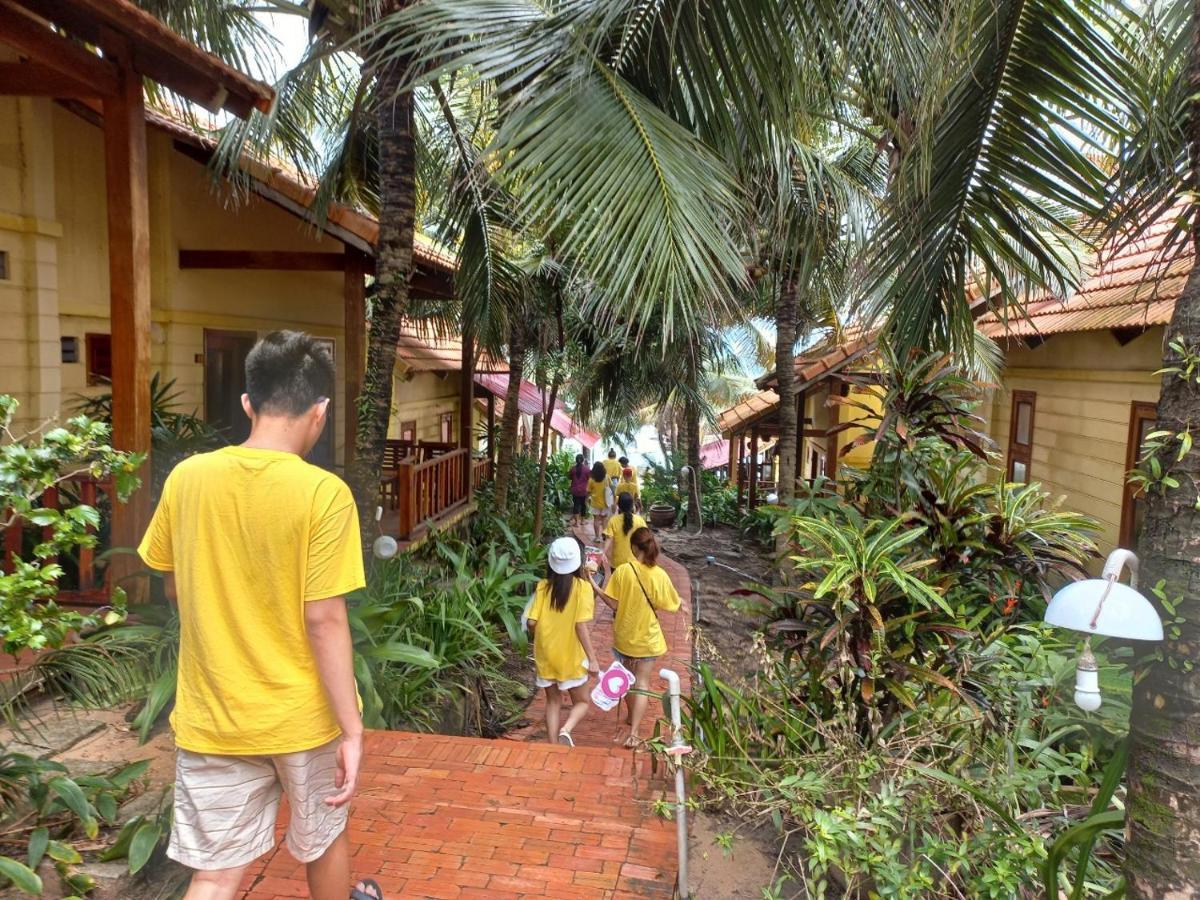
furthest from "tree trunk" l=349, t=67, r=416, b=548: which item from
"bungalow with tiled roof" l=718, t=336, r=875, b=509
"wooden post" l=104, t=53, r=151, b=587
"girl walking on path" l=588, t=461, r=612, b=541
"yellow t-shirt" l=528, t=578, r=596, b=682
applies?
"girl walking on path" l=588, t=461, r=612, b=541

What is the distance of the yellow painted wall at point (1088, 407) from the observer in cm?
726

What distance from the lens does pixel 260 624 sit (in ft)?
6.69

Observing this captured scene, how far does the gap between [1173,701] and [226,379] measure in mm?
9835

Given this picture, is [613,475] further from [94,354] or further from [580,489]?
[94,354]

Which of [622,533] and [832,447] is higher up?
[832,447]

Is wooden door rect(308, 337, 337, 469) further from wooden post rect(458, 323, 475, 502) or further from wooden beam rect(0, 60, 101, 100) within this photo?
wooden beam rect(0, 60, 101, 100)

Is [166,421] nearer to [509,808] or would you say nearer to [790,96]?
[509,808]

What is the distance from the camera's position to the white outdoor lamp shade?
1914mm

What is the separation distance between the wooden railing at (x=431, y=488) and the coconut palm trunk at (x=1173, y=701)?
751 centimetres

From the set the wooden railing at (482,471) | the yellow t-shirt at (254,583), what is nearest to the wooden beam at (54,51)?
the yellow t-shirt at (254,583)

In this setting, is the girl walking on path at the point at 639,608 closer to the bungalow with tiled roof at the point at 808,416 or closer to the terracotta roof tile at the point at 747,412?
the bungalow with tiled roof at the point at 808,416

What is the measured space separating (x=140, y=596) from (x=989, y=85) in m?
5.53

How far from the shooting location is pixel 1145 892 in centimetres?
196

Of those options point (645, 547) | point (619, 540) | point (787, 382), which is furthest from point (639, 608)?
A: point (787, 382)
